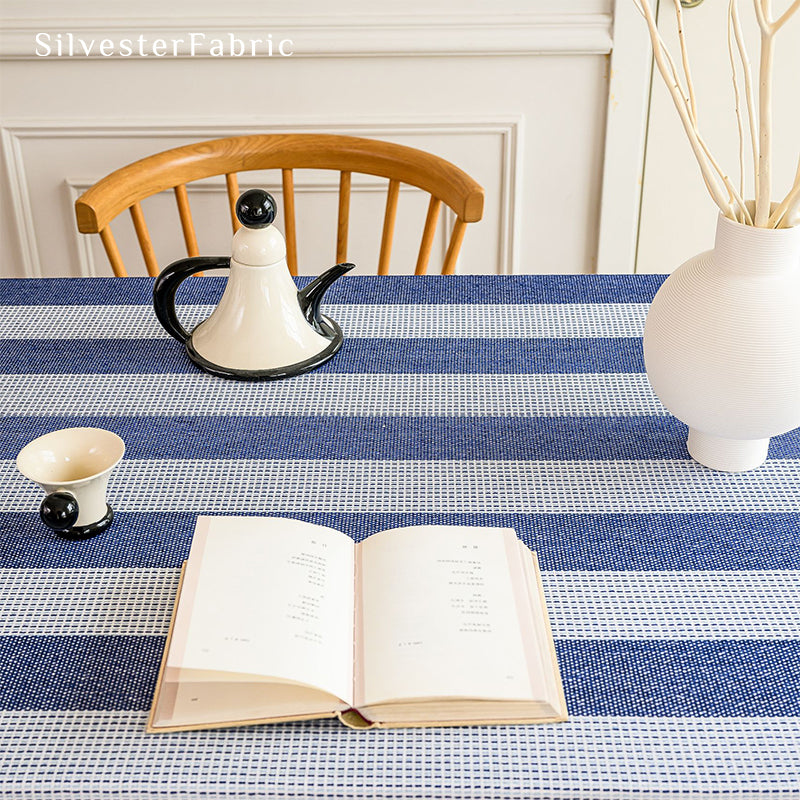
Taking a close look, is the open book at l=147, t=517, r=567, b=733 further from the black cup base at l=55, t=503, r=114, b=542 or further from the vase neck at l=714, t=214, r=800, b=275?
the vase neck at l=714, t=214, r=800, b=275

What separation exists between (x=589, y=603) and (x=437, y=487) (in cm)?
21

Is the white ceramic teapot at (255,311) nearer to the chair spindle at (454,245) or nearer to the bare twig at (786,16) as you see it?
the chair spindle at (454,245)

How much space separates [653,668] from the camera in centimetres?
73

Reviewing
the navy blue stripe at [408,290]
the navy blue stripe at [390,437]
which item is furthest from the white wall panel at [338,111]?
the navy blue stripe at [390,437]

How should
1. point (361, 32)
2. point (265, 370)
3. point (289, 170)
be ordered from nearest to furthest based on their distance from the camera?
point (265, 370) → point (289, 170) → point (361, 32)

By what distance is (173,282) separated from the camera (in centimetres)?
114

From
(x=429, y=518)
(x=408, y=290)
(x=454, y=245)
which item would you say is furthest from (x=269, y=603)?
(x=454, y=245)

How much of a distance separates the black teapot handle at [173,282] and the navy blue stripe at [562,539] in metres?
0.34

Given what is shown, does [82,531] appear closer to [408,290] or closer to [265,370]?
[265,370]

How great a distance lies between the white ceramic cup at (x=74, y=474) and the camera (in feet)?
2.76

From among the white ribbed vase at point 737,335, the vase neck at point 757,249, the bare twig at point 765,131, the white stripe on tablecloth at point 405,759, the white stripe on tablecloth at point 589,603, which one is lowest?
the white stripe on tablecloth at point 589,603

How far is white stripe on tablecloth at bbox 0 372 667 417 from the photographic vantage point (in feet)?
3.58

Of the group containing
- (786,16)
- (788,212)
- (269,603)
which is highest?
(786,16)

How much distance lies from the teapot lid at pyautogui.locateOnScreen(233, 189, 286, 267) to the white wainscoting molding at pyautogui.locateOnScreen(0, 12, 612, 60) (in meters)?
1.00
